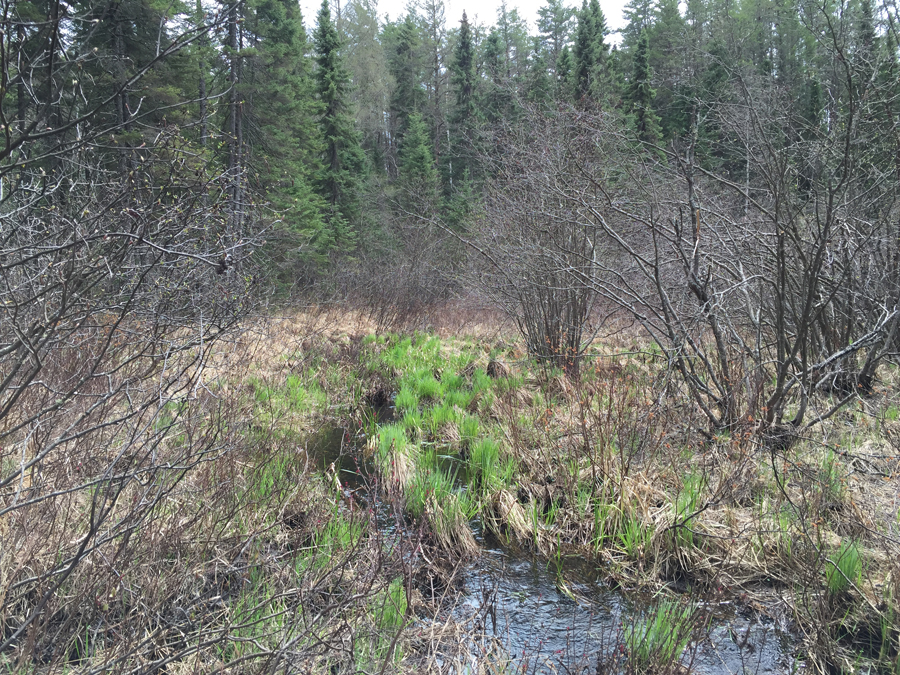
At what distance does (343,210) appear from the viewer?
2547cm

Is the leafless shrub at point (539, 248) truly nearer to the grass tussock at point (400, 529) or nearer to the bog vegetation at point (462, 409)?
the bog vegetation at point (462, 409)

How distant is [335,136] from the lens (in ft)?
82.1

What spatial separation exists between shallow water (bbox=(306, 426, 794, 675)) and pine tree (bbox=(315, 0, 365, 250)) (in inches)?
814

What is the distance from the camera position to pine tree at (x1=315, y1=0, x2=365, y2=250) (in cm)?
2400

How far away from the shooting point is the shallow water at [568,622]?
2.86 m

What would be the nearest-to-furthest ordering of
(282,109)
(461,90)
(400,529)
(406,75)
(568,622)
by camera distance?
(400,529) < (568,622) < (282,109) < (461,90) < (406,75)

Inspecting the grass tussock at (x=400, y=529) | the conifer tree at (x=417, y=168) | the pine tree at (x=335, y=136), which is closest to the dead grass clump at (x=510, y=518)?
the grass tussock at (x=400, y=529)

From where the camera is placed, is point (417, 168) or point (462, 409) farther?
point (417, 168)

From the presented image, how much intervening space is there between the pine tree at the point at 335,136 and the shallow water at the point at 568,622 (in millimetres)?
20666

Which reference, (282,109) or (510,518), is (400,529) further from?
(282,109)

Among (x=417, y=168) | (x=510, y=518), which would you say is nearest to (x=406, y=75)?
(x=417, y=168)

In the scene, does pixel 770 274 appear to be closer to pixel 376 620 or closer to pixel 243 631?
pixel 376 620

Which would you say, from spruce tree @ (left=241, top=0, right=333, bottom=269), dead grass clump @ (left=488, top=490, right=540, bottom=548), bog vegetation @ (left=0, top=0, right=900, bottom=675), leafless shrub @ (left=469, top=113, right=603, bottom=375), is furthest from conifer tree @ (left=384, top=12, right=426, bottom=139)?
dead grass clump @ (left=488, top=490, right=540, bottom=548)

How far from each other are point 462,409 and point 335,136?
69.2 ft
